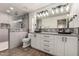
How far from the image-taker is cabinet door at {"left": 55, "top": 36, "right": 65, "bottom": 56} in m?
1.60

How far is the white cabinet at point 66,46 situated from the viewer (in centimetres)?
142

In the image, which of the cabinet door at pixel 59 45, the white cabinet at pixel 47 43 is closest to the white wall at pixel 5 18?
the white cabinet at pixel 47 43

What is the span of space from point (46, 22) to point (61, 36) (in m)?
0.71

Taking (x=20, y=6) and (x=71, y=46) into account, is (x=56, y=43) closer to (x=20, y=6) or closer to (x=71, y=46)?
(x=71, y=46)

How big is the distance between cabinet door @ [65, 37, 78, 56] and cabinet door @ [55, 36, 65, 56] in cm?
10

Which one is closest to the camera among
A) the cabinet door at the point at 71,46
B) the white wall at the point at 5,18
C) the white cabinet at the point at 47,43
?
the cabinet door at the point at 71,46

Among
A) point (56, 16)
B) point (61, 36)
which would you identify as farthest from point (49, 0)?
point (61, 36)

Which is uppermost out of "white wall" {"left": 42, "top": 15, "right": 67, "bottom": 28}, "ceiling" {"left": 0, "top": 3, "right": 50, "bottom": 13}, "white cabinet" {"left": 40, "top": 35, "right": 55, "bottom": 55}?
"ceiling" {"left": 0, "top": 3, "right": 50, "bottom": 13}

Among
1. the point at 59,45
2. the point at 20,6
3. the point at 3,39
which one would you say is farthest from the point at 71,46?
the point at 3,39

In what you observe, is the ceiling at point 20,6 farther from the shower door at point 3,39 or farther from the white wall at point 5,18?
the shower door at point 3,39

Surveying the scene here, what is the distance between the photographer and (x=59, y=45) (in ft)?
5.43

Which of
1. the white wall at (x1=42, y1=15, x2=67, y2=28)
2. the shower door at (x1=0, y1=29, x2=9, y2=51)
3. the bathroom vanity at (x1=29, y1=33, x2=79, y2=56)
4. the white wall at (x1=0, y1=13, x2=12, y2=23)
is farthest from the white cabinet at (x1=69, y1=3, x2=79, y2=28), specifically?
the shower door at (x1=0, y1=29, x2=9, y2=51)

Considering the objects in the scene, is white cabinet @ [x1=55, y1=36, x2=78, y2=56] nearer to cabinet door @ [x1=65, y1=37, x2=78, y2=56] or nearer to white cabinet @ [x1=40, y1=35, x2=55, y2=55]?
cabinet door @ [x1=65, y1=37, x2=78, y2=56]

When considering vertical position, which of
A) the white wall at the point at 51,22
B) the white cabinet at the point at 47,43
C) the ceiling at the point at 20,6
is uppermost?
the ceiling at the point at 20,6
